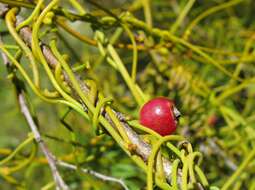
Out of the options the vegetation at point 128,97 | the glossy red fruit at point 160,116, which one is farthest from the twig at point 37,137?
the glossy red fruit at point 160,116

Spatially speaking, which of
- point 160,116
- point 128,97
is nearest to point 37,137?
point 160,116

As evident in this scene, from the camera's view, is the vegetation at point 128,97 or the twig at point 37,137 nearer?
the vegetation at point 128,97

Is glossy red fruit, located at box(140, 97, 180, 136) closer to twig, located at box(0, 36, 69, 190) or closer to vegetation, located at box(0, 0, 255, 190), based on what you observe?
vegetation, located at box(0, 0, 255, 190)

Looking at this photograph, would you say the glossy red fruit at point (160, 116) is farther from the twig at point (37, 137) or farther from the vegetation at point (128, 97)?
the twig at point (37, 137)

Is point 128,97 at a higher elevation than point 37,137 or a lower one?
lower

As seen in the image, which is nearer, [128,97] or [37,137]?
[37,137]

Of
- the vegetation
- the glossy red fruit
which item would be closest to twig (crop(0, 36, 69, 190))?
the vegetation

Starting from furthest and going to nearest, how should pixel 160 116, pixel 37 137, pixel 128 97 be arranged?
pixel 128 97 → pixel 37 137 → pixel 160 116

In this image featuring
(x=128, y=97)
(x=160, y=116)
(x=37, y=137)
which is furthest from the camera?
(x=128, y=97)

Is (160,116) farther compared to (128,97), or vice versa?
(128,97)

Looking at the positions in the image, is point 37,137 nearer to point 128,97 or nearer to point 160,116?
point 160,116
